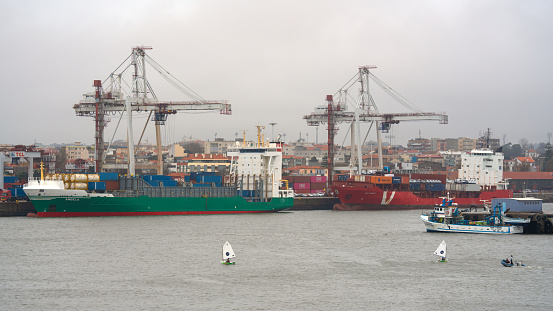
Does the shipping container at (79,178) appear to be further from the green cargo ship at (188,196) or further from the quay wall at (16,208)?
the quay wall at (16,208)

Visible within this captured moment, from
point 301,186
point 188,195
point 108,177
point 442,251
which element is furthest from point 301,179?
point 442,251

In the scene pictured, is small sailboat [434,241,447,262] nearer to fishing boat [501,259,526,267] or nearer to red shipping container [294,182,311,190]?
fishing boat [501,259,526,267]

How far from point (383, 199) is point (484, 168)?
16.2m

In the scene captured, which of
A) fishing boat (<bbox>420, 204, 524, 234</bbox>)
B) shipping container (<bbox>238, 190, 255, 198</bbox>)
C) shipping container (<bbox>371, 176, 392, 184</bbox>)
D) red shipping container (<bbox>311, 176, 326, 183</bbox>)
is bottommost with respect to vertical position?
fishing boat (<bbox>420, 204, 524, 234</bbox>)

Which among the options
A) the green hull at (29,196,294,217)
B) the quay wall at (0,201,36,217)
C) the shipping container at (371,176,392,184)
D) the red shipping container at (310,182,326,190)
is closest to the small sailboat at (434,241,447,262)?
the green hull at (29,196,294,217)

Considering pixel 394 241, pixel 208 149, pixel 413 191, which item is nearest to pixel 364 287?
pixel 394 241

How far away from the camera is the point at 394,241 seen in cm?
3941

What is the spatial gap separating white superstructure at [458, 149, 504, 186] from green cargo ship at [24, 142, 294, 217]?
81.8 ft

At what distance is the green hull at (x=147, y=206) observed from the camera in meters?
51.0

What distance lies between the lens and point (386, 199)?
6725cm

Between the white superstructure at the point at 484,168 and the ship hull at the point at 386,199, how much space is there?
583 cm

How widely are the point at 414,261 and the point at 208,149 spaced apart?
455 ft

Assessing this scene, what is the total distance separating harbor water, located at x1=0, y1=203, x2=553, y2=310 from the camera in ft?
80.9

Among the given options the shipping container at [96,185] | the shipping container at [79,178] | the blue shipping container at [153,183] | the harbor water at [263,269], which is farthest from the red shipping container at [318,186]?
the harbor water at [263,269]
